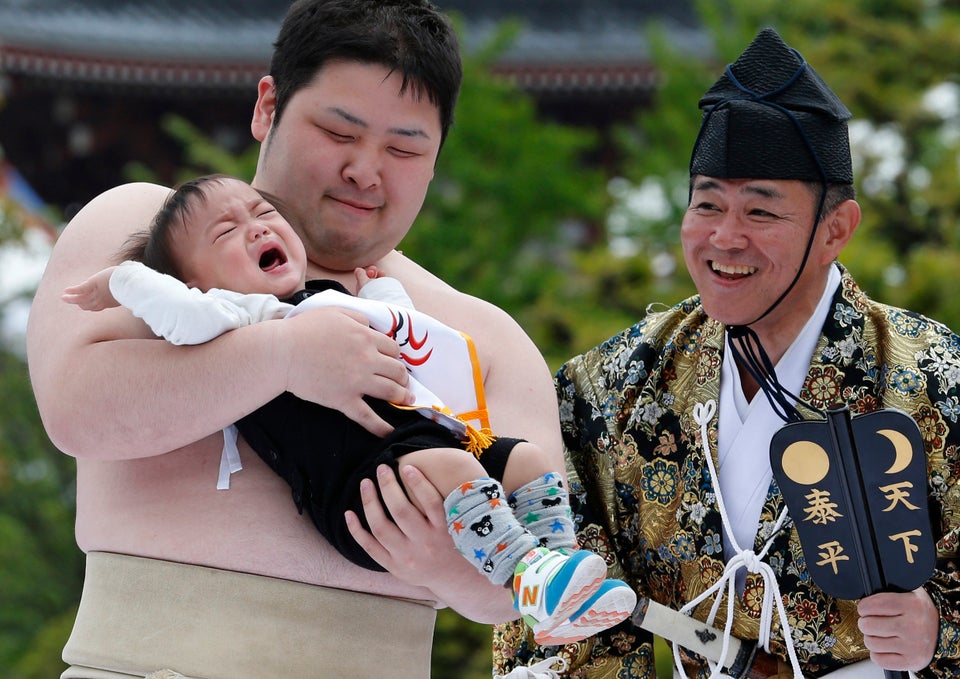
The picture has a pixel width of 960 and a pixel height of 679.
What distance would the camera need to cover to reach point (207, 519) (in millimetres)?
2164

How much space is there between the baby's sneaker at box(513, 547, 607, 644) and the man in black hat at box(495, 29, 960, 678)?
2.65 ft

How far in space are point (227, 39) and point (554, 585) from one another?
29.9 ft

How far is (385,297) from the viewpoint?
7.74 ft

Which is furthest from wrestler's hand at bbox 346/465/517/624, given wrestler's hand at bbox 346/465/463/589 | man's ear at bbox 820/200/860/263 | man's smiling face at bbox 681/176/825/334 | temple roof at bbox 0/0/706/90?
temple roof at bbox 0/0/706/90

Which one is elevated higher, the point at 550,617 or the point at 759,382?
the point at 759,382

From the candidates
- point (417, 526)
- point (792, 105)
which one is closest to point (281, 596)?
point (417, 526)

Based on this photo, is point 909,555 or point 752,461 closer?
point 909,555

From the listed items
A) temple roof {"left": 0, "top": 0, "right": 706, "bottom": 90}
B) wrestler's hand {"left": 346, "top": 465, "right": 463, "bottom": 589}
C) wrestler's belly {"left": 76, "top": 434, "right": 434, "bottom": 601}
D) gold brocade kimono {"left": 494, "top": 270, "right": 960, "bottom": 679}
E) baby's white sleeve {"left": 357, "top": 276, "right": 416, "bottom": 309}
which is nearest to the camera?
wrestler's hand {"left": 346, "top": 465, "right": 463, "bottom": 589}

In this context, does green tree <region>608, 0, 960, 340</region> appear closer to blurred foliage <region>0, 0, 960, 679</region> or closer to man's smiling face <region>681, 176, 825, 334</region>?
blurred foliage <region>0, 0, 960, 679</region>

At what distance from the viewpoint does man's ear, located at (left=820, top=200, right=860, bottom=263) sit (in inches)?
107

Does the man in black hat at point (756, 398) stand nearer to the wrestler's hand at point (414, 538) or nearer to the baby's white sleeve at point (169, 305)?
the wrestler's hand at point (414, 538)

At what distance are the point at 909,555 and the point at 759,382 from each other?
1.78ft

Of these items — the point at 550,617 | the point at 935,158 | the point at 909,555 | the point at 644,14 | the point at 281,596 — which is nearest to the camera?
the point at 550,617

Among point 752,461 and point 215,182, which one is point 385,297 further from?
point 752,461
